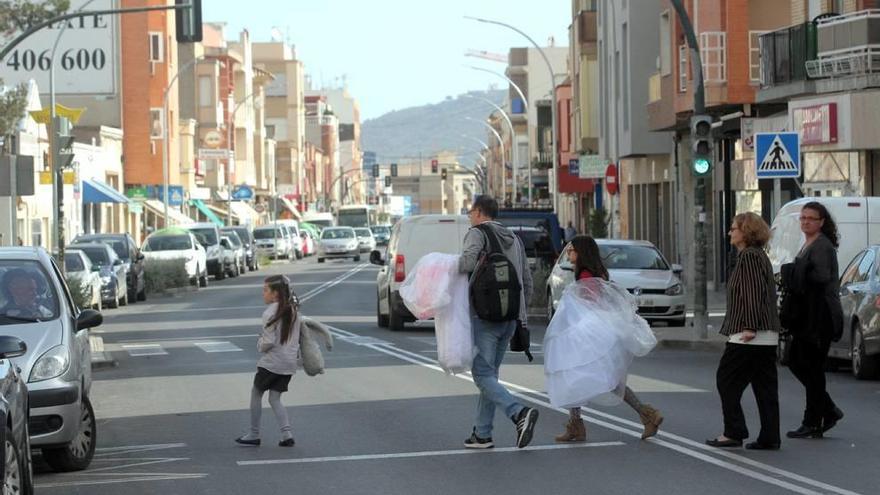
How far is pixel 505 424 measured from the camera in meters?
15.0

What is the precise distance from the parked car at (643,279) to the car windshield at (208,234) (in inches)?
1221

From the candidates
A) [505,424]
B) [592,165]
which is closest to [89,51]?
[592,165]

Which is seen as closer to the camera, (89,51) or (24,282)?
(24,282)

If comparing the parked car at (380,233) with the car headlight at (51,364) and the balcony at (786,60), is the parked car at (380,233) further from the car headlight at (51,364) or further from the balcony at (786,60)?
the car headlight at (51,364)

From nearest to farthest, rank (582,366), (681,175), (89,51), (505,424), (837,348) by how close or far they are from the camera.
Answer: (582,366)
(505,424)
(837,348)
(681,175)
(89,51)

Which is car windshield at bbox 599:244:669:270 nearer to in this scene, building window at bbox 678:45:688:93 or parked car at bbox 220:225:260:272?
building window at bbox 678:45:688:93

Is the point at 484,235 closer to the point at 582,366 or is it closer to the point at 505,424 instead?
the point at 582,366

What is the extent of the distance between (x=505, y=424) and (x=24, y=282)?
167 inches

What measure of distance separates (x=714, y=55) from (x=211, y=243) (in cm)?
2702

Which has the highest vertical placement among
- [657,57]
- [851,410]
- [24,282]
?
[657,57]

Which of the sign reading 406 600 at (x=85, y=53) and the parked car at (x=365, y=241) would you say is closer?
the sign reading 406 600 at (x=85, y=53)

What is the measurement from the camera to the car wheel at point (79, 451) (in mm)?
12359

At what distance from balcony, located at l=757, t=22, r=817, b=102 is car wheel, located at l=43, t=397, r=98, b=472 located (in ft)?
73.2

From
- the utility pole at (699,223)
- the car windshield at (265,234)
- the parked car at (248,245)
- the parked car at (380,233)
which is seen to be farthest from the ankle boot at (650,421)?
the parked car at (380,233)
